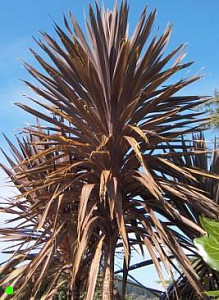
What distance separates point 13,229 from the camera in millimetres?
4848

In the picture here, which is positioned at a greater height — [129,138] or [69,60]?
[69,60]

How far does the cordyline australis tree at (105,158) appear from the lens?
4.09 metres

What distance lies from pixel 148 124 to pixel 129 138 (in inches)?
17.2

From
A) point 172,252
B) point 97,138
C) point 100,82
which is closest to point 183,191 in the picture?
point 172,252

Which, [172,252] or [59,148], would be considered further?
[59,148]

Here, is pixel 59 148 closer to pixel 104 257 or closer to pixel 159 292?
pixel 104 257

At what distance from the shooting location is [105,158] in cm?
429

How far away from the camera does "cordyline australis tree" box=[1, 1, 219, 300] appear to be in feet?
13.4

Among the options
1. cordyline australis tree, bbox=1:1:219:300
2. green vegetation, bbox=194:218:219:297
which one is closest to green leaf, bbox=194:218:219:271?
green vegetation, bbox=194:218:219:297

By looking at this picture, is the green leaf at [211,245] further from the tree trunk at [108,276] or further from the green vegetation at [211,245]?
the tree trunk at [108,276]

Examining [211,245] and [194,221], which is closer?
[211,245]

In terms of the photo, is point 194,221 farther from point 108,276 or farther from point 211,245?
point 211,245

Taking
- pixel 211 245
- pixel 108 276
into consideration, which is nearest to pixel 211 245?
pixel 211 245

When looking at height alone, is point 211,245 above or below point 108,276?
above
